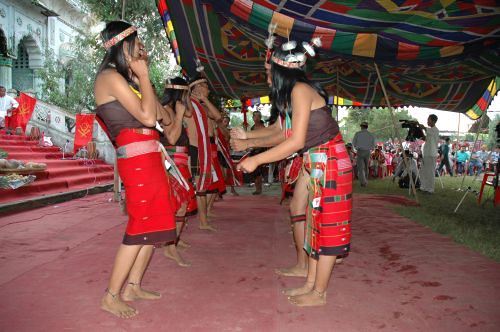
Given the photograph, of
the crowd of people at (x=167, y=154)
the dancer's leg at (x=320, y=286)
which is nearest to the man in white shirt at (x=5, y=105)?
the crowd of people at (x=167, y=154)

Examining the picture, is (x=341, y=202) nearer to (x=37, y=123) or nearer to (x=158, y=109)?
(x=158, y=109)

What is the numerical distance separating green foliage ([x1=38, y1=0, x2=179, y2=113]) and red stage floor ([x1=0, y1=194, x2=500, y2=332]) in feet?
33.2

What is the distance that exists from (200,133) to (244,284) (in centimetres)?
186

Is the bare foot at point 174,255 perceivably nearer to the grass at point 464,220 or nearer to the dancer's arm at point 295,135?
the dancer's arm at point 295,135

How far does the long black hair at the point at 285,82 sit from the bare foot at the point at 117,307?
1498mm

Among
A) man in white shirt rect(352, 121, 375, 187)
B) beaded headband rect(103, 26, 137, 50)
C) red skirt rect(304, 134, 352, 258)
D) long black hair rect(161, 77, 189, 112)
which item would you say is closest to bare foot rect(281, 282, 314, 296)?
red skirt rect(304, 134, 352, 258)

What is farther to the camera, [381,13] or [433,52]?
[433,52]

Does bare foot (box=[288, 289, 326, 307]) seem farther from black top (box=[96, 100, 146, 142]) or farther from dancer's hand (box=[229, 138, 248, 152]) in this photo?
black top (box=[96, 100, 146, 142])

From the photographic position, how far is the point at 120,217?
5.46 m

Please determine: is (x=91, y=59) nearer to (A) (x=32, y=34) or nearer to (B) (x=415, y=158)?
(A) (x=32, y=34)

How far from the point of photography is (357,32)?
14.9 feet

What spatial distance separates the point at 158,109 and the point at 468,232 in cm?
399

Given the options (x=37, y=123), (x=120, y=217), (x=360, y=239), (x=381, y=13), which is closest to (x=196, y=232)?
(x=120, y=217)

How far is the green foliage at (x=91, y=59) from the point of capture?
13.4 meters
